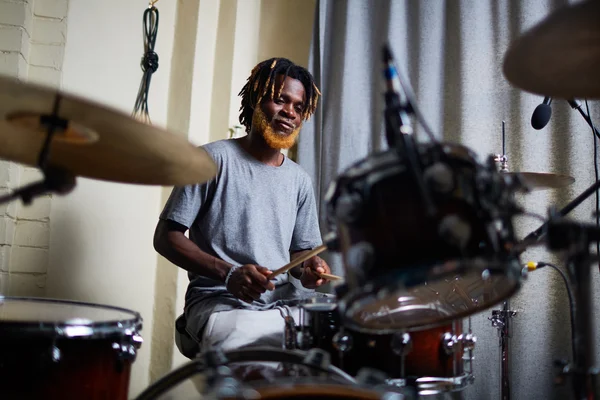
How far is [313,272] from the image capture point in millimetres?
A: 1932

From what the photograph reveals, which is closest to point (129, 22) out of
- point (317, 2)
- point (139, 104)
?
point (139, 104)

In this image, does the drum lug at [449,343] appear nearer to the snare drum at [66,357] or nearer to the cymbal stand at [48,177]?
the snare drum at [66,357]

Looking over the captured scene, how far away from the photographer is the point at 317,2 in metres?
2.74

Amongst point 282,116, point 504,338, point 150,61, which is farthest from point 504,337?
point 150,61

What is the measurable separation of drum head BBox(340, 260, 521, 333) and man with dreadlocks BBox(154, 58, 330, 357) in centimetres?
43

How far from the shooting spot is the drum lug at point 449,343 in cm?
165

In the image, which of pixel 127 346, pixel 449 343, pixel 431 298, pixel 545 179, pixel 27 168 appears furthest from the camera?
pixel 27 168

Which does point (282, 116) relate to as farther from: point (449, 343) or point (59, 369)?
point (59, 369)

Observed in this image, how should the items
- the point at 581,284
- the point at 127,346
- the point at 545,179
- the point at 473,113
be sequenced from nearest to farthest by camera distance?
the point at 581,284 → the point at 127,346 → the point at 545,179 → the point at 473,113

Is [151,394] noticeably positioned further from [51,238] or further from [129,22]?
[129,22]

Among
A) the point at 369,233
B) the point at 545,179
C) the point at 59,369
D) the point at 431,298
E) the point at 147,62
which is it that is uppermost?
the point at 147,62

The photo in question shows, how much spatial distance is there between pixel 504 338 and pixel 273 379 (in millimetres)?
1250

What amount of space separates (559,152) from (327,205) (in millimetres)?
1478

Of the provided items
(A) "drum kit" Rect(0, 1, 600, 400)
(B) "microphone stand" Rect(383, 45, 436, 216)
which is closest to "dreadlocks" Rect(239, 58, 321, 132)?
(A) "drum kit" Rect(0, 1, 600, 400)
